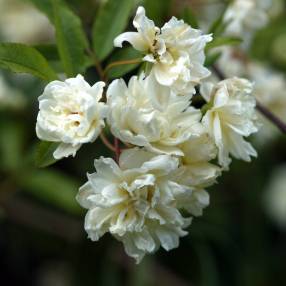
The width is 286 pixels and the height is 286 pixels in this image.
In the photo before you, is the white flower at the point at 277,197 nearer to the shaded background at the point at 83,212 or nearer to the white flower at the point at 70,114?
the shaded background at the point at 83,212

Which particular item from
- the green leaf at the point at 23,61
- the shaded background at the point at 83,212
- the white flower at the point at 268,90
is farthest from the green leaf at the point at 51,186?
the green leaf at the point at 23,61

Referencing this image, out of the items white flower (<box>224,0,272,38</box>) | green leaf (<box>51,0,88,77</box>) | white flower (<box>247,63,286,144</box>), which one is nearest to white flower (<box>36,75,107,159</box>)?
green leaf (<box>51,0,88,77</box>)

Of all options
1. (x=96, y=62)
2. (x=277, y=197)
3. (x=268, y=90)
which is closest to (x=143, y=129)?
(x=96, y=62)

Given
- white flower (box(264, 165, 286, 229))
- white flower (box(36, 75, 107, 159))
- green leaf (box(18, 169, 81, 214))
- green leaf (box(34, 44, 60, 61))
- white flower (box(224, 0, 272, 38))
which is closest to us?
white flower (box(36, 75, 107, 159))

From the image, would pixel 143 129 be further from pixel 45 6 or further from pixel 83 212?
pixel 83 212

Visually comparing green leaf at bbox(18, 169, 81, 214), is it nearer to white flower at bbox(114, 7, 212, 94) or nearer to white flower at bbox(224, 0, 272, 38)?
white flower at bbox(224, 0, 272, 38)
